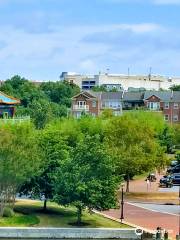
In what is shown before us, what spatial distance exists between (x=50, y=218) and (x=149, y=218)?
23.2ft

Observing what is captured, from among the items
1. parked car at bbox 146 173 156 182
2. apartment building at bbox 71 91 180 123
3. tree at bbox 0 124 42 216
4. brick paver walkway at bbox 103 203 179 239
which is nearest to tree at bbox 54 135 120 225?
tree at bbox 0 124 42 216

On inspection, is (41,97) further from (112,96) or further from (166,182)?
(166,182)

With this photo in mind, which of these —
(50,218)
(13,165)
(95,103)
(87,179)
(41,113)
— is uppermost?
(95,103)

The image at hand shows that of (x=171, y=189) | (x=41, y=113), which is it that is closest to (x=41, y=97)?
(x=41, y=113)

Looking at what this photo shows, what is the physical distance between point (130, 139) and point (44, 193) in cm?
1482

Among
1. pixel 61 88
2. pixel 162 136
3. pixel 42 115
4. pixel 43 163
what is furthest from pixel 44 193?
pixel 61 88

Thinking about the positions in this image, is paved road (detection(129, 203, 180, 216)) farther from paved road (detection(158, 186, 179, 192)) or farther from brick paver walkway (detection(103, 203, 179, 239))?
paved road (detection(158, 186, 179, 192))

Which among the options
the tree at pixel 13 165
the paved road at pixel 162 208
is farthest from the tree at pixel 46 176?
the paved road at pixel 162 208

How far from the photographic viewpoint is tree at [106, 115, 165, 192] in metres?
63.5

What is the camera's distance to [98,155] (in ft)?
166

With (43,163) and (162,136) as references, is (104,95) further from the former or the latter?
(43,163)

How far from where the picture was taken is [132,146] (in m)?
65.0

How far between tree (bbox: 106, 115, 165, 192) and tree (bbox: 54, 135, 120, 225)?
11.0m

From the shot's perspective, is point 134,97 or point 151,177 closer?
point 151,177
